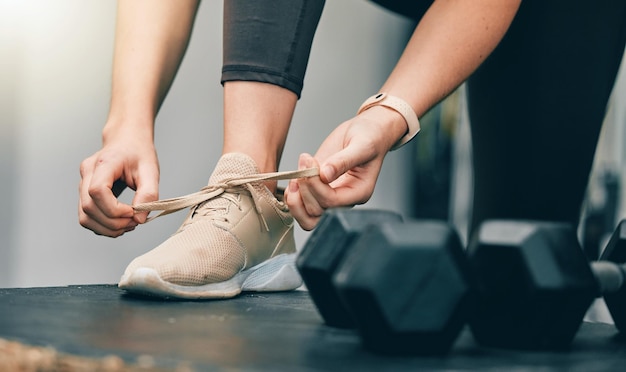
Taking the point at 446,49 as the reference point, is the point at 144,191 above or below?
below

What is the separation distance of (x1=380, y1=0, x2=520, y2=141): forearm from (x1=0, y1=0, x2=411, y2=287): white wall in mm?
908

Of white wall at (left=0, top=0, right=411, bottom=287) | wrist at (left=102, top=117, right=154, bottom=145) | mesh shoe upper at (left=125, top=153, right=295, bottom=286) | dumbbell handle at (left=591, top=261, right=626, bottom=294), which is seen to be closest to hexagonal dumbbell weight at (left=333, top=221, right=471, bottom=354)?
dumbbell handle at (left=591, top=261, right=626, bottom=294)

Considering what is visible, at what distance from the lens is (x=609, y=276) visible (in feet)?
2.09

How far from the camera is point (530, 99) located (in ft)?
4.15

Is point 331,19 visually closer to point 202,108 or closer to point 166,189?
point 202,108

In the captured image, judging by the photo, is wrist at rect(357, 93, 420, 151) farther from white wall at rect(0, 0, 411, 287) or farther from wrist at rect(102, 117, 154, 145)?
white wall at rect(0, 0, 411, 287)

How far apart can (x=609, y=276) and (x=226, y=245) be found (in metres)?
0.52

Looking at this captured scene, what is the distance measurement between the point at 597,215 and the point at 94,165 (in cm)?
251

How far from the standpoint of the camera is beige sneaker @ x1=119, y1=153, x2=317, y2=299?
0.94 meters

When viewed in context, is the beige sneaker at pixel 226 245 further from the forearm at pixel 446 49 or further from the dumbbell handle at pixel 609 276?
the dumbbell handle at pixel 609 276

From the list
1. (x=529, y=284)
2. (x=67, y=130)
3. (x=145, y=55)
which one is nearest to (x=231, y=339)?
(x=529, y=284)

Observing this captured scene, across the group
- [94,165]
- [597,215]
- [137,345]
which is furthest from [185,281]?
[597,215]

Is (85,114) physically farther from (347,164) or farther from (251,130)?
(347,164)

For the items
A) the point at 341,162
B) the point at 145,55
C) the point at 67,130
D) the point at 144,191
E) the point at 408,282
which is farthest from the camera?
the point at 67,130
